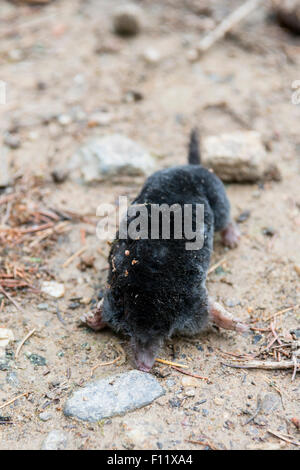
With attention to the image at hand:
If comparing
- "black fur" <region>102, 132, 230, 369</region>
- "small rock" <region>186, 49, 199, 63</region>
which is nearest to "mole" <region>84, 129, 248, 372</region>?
"black fur" <region>102, 132, 230, 369</region>

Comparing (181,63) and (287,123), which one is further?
(181,63)

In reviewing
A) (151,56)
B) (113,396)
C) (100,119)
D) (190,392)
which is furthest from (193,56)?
(113,396)

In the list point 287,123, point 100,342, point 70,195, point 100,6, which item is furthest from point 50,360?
point 100,6

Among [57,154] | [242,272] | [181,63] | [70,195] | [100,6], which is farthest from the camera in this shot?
[100,6]

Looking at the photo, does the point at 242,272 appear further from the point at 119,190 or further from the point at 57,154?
the point at 57,154

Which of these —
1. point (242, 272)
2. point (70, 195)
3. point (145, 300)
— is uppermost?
point (145, 300)

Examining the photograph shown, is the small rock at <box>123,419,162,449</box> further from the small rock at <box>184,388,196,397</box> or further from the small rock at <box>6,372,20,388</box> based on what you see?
the small rock at <box>6,372,20,388</box>
